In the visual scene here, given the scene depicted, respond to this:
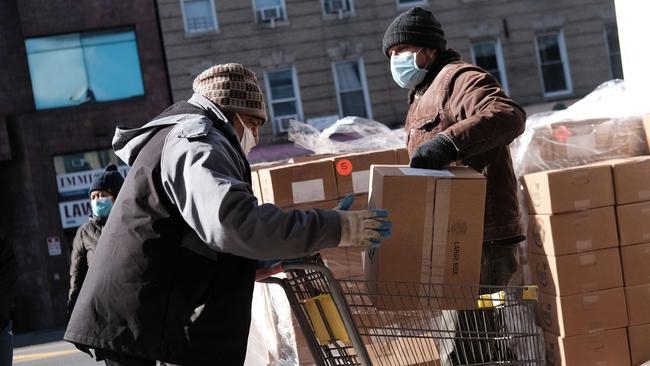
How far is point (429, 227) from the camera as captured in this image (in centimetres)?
335

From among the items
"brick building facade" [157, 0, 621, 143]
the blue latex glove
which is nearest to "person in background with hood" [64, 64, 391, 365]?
the blue latex glove

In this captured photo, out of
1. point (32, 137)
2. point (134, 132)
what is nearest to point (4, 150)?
point (32, 137)

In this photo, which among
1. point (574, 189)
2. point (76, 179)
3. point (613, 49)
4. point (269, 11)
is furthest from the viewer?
point (613, 49)

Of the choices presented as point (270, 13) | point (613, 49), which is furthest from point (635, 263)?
point (613, 49)

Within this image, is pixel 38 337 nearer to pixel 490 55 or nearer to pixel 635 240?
pixel 490 55

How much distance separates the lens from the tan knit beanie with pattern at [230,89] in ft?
10.1

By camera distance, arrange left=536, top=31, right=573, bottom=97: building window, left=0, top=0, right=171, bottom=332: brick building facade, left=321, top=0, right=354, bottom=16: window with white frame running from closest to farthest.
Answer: left=0, top=0, right=171, bottom=332: brick building facade, left=321, top=0, right=354, bottom=16: window with white frame, left=536, top=31, right=573, bottom=97: building window

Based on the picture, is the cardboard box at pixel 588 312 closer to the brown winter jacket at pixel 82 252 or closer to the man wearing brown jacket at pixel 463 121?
the man wearing brown jacket at pixel 463 121

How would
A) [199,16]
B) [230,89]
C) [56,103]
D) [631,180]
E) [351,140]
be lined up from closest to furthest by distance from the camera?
[230,89] → [631,180] → [351,140] → [56,103] → [199,16]

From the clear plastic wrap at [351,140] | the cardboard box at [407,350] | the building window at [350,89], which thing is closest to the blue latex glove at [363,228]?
the cardboard box at [407,350]

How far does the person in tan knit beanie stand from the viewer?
10.2ft

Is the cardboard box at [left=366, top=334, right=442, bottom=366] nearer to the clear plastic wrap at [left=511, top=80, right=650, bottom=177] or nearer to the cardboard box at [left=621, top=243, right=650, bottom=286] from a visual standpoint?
the cardboard box at [left=621, top=243, right=650, bottom=286]

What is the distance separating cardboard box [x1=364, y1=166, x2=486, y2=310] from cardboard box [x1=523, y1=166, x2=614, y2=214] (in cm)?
164

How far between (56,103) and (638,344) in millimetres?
18174
